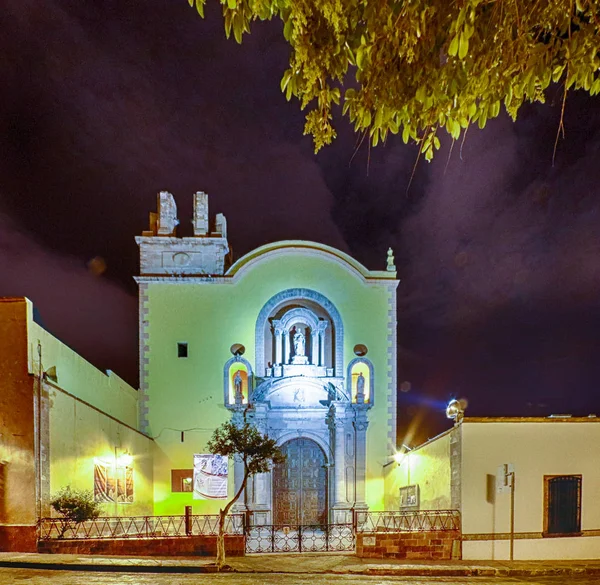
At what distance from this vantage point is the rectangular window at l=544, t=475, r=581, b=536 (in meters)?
10.7

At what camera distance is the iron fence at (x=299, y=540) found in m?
11.3

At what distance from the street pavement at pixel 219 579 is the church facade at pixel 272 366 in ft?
22.7

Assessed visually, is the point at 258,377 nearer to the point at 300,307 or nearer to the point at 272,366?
Answer: the point at 272,366

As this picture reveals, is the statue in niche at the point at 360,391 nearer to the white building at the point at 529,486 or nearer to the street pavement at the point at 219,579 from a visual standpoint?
the white building at the point at 529,486

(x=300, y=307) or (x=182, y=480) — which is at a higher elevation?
(x=300, y=307)

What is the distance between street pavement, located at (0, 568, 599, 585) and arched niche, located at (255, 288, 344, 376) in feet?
28.0

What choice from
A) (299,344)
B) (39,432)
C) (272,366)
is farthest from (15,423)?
(299,344)

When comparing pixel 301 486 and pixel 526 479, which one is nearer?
pixel 526 479

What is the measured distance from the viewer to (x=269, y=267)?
17.1m

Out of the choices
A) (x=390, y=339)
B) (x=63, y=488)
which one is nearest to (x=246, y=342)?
(x=390, y=339)

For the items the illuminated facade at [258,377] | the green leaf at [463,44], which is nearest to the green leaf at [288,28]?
the green leaf at [463,44]

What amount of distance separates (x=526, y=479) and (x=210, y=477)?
9.18 m

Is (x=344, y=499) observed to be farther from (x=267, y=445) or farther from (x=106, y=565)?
(x=106, y=565)

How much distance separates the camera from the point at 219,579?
309 inches
